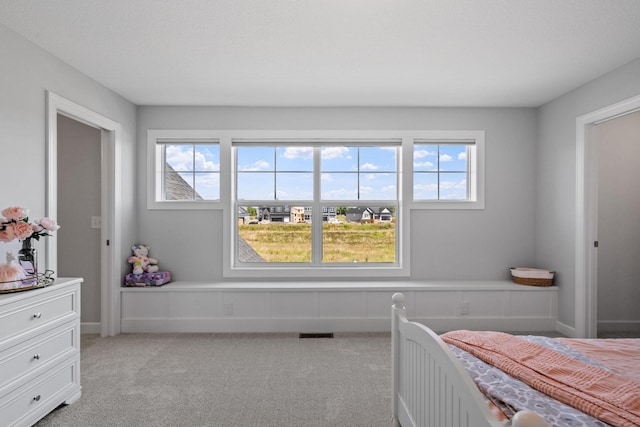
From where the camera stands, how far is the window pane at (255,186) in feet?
13.0

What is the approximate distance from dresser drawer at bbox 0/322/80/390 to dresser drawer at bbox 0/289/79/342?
79 mm

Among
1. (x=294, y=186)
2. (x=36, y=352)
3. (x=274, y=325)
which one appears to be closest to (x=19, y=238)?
(x=36, y=352)

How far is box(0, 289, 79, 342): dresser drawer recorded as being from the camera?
176 cm

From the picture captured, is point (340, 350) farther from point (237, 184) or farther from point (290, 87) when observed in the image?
point (290, 87)

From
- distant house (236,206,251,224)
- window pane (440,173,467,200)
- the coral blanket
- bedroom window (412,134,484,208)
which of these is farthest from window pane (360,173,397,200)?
the coral blanket

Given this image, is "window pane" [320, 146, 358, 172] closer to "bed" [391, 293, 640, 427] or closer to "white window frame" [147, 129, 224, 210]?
"white window frame" [147, 129, 224, 210]

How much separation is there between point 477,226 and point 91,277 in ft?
13.9

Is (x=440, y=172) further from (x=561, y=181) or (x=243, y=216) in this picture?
(x=243, y=216)

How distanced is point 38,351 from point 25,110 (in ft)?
5.27

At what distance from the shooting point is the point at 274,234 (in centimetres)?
399

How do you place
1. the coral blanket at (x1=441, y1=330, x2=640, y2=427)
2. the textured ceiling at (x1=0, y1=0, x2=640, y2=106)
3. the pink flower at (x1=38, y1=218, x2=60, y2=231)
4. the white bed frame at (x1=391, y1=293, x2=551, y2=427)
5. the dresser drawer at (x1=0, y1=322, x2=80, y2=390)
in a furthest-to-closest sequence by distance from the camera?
the pink flower at (x1=38, y1=218, x2=60, y2=231) → the textured ceiling at (x1=0, y1=0, x2=640, y2=106) → the dresser drawer at (x1=0, y1=322, x2=80, y2=390) → the coral blanket at (x1=441, y1=330, x2=640, y2=427) → the white bed frame at (x1=391, y1=293, x2=551, y2=427)

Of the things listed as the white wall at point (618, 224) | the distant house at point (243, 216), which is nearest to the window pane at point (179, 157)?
the distant house at point (243, 216)

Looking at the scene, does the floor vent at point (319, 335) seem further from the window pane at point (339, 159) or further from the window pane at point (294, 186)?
the window pane at point (339, 159)

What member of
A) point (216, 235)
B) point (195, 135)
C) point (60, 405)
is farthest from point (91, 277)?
point (195, 135)
